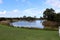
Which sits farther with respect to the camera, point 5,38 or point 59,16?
point 59,16

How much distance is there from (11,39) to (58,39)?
3901mm

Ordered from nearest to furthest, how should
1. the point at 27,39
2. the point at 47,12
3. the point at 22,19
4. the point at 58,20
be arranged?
the point at 27,39
the point at 58,20
the point at 47,12
the point at 22,19

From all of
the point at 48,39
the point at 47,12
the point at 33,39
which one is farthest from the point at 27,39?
the point at 47,12

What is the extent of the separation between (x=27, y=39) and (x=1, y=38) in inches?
90.3

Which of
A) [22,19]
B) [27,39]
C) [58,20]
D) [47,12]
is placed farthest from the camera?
[22,19]

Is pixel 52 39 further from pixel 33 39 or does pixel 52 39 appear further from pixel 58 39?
pixel 33 39

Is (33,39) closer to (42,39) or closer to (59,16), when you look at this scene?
(42,39)

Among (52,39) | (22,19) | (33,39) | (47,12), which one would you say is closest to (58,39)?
(52,39)

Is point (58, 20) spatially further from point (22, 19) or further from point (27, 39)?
point (22, 19)

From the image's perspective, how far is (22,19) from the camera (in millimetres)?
125312

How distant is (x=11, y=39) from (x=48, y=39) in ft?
10.1

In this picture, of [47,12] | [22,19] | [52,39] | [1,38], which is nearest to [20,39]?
[1,38]

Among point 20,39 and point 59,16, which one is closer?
point 20,39

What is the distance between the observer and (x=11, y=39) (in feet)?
47.5
